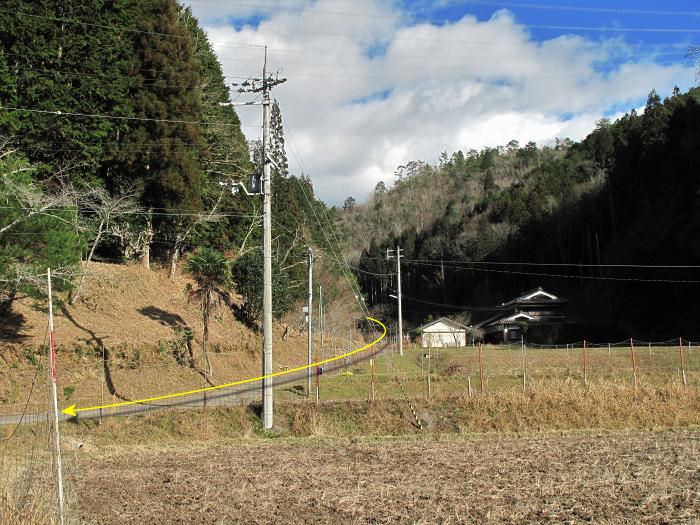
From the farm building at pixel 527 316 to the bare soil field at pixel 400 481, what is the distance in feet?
139

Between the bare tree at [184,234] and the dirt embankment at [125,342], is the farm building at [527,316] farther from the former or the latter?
the bare tree at [184,234]

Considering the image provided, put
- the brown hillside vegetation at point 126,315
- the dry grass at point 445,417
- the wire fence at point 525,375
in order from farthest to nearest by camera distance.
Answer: the brown hillside vegetation at point 126,315 < the wire fence at point 525,375 < the dry grass at point 445,417

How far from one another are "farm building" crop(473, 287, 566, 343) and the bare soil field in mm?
42307

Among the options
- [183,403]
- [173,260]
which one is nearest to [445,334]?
[173,260]

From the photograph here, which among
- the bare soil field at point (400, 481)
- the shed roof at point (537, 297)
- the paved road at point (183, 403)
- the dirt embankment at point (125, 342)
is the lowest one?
the bare soil field at point (400, 481)

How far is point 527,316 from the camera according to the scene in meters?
57.7

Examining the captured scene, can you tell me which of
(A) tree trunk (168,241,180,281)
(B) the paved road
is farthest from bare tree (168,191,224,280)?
(B) the paved road

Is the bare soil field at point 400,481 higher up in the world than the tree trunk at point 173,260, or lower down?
lower down

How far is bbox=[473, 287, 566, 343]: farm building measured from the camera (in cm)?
5741

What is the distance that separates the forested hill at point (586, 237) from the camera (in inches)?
1853

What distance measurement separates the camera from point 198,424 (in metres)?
17.8

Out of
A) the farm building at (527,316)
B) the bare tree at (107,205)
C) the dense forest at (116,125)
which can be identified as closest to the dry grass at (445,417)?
the dense forest at (116,125)

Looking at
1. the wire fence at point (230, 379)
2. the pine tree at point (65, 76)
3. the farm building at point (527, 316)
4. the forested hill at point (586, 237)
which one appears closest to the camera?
the wire fence at point (230, 379)

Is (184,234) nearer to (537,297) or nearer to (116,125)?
(116,125)
